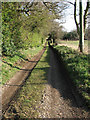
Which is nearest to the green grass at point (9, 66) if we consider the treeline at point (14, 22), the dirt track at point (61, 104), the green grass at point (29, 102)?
the treeline at point (14, 22)

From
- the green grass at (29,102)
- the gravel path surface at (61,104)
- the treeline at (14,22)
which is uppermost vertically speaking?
the treeline at (14,22)

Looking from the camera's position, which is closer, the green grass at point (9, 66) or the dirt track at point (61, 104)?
the dirt track at point (61, 104)

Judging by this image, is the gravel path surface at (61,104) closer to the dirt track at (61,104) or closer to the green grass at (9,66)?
the dirt track at (61,104)

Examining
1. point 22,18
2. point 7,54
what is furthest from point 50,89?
point 22,18

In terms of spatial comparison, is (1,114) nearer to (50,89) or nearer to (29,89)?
(29,89)

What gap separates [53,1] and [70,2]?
6.49ft

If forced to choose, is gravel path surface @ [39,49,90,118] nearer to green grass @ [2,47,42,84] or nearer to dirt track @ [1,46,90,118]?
dirt track @ [1,46,90,118]

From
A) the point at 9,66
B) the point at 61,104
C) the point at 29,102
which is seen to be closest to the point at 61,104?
the point at 61,104

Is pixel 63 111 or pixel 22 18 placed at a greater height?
pixel 22 18

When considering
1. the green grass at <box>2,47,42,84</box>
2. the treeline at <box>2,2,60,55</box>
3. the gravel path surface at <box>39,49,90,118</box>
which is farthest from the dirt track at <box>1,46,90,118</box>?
the treeline at <box>2,2,60,55</box>

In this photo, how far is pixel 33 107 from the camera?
3.96 m

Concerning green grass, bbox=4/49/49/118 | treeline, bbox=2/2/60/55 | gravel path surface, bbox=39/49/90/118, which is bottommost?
gravel path surface, bbox=39/49/90/118

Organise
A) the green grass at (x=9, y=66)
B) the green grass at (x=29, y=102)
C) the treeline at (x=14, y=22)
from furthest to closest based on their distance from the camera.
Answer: the treeline at (x=14, y=22)
the green grass at (x=9, y=66)
the green grass at (x=29, y=102)

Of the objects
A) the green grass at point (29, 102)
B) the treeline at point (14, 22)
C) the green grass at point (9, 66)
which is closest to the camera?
the green grass at point (29, 102)
